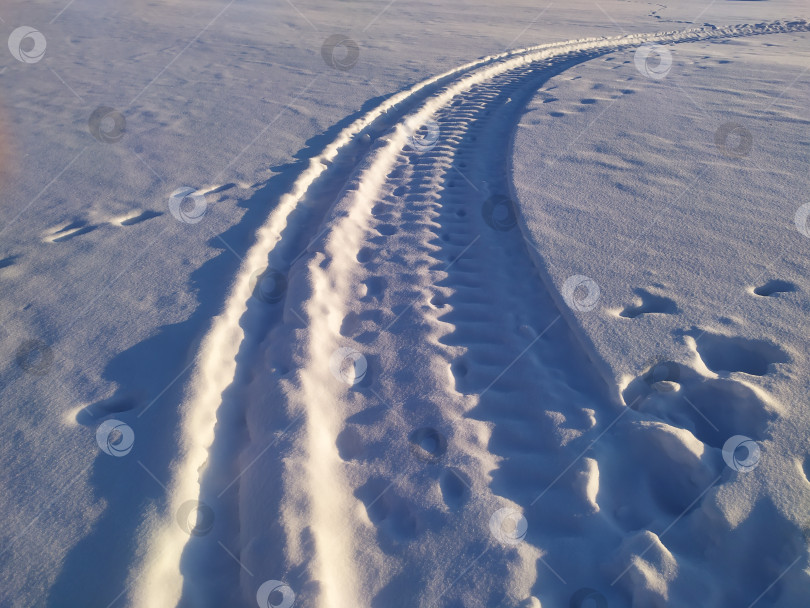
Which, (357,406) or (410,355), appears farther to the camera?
(410,355)

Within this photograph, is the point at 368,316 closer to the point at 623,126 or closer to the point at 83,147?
the point at 623,126

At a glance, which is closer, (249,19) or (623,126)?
(623,126)

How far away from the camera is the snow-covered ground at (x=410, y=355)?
1.78 m

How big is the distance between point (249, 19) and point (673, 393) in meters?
10.9

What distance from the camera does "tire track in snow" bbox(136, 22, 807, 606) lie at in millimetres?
1795

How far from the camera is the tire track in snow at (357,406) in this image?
179 cm

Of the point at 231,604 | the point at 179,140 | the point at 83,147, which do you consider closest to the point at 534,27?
the point at 179,140

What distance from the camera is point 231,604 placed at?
175cm

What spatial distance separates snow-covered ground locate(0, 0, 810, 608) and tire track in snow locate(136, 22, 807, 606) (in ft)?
0.04

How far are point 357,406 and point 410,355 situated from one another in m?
0.38

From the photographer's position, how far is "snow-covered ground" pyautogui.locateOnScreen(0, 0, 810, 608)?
178 centimetres

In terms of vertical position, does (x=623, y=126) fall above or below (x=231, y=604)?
above

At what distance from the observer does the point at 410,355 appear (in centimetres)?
256

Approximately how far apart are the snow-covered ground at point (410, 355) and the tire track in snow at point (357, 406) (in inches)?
0.5
